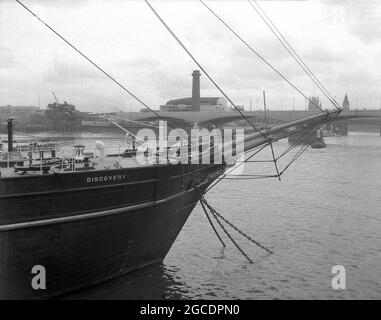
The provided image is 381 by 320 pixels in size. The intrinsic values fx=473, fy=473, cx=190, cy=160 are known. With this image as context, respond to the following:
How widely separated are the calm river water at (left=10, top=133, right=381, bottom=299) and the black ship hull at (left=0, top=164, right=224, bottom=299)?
0.86m

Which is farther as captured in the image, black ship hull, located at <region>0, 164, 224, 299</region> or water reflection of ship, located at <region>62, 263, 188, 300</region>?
water reflection of ship, located at <region>62, 263, 188, 300</region>

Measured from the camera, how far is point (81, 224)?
1236 centimetres

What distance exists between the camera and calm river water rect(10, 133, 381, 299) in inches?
564

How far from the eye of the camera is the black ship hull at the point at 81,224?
37.7 ft

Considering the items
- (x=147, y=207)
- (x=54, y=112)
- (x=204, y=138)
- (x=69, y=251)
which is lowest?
(x=69, y=251)

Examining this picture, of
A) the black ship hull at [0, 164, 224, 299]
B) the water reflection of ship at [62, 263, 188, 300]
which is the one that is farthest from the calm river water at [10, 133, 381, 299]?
the black ship hull at [0, 164, 224, 299]

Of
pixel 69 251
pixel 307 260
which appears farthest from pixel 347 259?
pixel 69 251

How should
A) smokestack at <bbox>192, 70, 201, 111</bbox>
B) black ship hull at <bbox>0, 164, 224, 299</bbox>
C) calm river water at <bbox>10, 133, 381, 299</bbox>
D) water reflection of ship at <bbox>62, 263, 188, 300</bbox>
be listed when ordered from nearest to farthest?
1. black ship hull at <bbox>0, 164, 224, 299</bbox>
2. water reflection of ship at <bbox>62, 263, 188, 300</bbox>
3. calm river water at <bbox>10, 133, 381, 299</bbox>
4. smokestack at <bbox>192, 70, 201, 111</bbox>

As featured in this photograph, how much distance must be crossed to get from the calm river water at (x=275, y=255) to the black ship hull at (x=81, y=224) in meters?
0.86

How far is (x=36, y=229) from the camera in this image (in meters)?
11.6

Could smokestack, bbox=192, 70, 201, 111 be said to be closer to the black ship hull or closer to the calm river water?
the calm river water

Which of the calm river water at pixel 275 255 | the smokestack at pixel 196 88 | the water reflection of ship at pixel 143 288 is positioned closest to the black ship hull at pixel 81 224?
the water reflection of ship at pixel 143 288

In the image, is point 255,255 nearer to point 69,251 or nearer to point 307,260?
point 307,260
